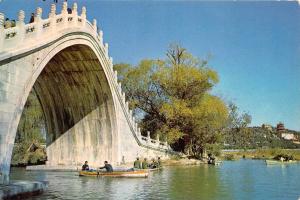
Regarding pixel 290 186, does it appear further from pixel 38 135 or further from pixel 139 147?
pixel 38 135

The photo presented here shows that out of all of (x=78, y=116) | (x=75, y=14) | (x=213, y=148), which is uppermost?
(x=75, y=14)

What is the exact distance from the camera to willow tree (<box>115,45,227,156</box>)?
32.9 metres

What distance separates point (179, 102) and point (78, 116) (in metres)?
10.4

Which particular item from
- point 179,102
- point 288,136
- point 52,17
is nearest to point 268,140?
point 288,136

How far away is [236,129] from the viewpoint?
→ 40.3m

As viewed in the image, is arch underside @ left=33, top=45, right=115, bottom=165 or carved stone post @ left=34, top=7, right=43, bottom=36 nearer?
carved stone post @ left=34, top=7, right=43, bottom=36

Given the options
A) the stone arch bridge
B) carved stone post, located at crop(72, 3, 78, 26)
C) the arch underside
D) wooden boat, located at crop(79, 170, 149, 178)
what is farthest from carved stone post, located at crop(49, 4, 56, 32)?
wooden boat, located at crop(79, 170, 149, 178)

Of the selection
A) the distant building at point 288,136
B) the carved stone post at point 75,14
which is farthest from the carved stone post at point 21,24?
the distant building at point 288,136

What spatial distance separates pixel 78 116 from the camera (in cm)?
2502

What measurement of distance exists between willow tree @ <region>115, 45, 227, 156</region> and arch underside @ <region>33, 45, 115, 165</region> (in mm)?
8784

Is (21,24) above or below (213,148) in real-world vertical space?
above

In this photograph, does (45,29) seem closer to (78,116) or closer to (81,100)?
(81,100)

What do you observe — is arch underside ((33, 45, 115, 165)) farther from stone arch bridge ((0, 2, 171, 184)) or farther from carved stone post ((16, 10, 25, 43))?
carved stone post ((16, 10, 25, 43))

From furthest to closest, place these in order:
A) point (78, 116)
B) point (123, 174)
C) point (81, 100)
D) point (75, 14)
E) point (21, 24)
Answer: point (78, 116) < point (81, 100) < point (123, 174) < point (75, 14) < point (21, 24)
